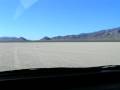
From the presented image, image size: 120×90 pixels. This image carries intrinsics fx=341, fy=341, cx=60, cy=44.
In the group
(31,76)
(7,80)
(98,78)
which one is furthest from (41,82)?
(98,78)

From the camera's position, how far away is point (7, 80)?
299 centimetres

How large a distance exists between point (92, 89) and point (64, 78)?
282 millimetres

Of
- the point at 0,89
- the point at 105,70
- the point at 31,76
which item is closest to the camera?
the point at 0,89

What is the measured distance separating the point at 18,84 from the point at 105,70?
93cm

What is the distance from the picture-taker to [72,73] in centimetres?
329

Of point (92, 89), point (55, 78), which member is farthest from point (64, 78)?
point (92, 89)

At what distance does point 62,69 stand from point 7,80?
0.59 metres

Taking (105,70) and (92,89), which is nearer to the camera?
(92,89)

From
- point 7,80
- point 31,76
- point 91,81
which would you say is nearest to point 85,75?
point 91,81

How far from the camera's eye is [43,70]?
3.29m

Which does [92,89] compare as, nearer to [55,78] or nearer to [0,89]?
[55,78]

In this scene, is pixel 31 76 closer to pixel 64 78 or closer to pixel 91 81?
pixel 64 78

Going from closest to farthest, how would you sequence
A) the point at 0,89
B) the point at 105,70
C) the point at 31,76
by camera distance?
the point at 0,89, the point at 31,76, the point at 105,70

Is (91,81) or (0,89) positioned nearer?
(0,89)
